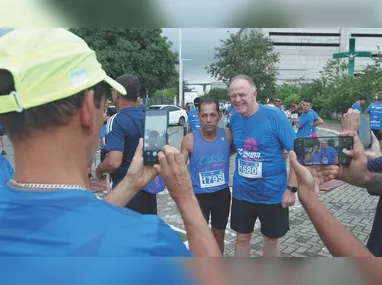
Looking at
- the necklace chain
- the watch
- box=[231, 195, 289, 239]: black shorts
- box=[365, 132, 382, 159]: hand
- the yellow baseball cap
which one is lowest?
box=[231, 195, 289, 239]: black shorts

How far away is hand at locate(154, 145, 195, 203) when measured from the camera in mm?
1143

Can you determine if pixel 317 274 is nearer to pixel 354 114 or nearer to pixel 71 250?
pixel 71 250

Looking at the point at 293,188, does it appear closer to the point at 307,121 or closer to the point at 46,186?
the point at 46,186

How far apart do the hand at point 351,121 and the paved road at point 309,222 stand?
1.14 m

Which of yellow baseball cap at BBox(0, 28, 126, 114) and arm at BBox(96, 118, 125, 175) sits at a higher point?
yellow baseball cap at BBox(0, 28, 126, 114)

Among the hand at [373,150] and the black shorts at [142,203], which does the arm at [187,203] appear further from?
the black shorts at [142,203]

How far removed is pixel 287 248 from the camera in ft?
12.1

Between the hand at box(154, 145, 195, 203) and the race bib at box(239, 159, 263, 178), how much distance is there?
1799mm

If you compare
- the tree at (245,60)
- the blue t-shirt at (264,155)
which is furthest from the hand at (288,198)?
the tree at (245,60)

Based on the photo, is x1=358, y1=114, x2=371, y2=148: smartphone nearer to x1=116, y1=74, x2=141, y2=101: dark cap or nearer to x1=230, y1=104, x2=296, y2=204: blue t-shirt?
x1=230, y1=104, x2=296, y2=204: blue t-shirt

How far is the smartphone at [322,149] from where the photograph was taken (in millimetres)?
1600

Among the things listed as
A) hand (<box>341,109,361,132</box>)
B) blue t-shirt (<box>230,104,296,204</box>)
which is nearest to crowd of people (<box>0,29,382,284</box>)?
hand (<box>341,109,361,132</box>)

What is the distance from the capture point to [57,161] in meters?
0.80

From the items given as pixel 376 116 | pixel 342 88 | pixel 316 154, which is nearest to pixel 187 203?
pixel 316 154
